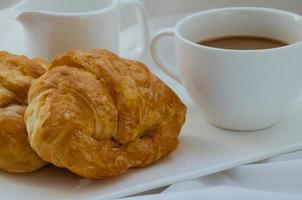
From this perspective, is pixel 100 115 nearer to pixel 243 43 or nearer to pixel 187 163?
pixel 187 163

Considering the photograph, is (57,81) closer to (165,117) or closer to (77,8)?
(165,117)

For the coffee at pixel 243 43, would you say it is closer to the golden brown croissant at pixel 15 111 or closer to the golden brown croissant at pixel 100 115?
the golden brown croissant at pixel 100 115

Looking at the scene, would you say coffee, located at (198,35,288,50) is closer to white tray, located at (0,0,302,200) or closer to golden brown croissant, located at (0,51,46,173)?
white tray, located at (0,0,302,200)

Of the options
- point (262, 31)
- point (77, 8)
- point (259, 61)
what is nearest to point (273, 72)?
point (259, 61)

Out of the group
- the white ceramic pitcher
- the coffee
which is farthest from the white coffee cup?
the white ceramic pitcher

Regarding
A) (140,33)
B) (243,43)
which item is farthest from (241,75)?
(140,33)

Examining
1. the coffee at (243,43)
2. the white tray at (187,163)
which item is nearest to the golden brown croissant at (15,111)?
the white tray at (187,163)

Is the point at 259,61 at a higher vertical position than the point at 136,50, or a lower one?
higher
